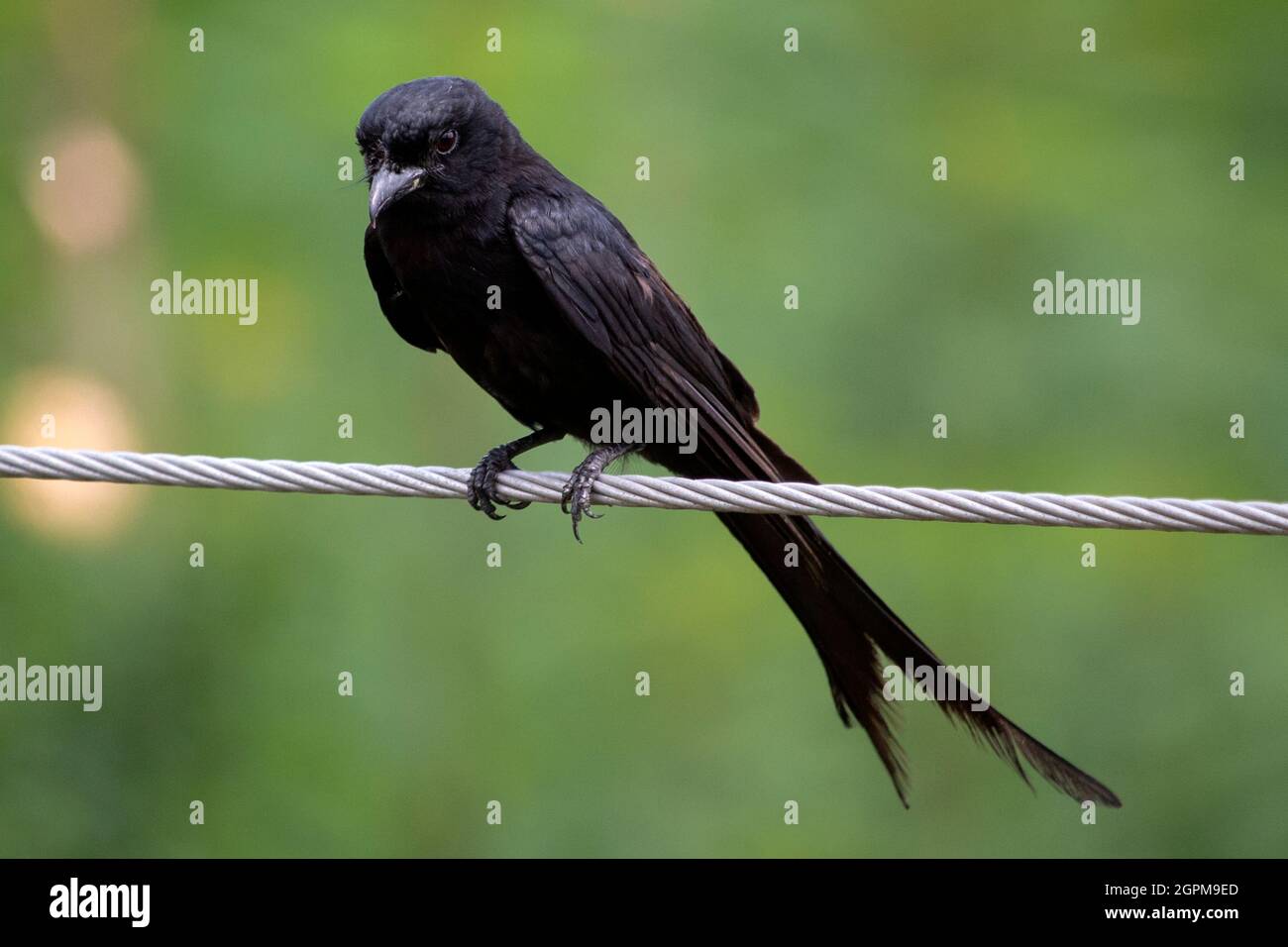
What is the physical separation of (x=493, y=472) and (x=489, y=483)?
2.8 inches

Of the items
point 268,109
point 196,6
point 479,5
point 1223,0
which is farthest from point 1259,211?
point 196,6

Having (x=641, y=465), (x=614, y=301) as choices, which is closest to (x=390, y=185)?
(x=614, y=301)

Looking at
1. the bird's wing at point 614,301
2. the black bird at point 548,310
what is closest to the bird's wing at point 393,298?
the black bird at point 548,310

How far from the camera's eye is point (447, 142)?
3.77m

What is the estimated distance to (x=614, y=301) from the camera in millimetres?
3752

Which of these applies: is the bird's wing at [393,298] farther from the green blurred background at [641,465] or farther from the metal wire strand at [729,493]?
the green blurred background at [641,465]

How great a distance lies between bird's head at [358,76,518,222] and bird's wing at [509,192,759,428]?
17cm

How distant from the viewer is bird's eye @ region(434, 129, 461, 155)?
148 inches

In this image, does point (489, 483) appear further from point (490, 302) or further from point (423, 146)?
point (423, 146)

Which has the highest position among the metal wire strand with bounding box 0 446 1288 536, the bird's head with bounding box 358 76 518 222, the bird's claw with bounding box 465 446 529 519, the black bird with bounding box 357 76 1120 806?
the bird's head with bounding box 358 76 518 222

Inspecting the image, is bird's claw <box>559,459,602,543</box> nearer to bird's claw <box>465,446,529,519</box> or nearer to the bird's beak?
bird's claw <box>465,446,529,519</box>

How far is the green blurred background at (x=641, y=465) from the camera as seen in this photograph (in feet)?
21.7

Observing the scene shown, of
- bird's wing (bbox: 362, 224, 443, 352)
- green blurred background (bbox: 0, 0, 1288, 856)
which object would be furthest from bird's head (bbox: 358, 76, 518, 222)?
green blurred background (bbox: 0, 0, 1288, 856)

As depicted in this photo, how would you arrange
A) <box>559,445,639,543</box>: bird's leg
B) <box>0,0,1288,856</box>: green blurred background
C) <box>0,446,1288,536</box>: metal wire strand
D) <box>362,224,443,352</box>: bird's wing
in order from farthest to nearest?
<box>0,0,1288,856</box>: green blurred background → <box>362,224,443,352</box>: bird's wing → <box>559,445,639,543</box>: bird's leg → <box>0,446,1288,536</box>: metal wire strand
